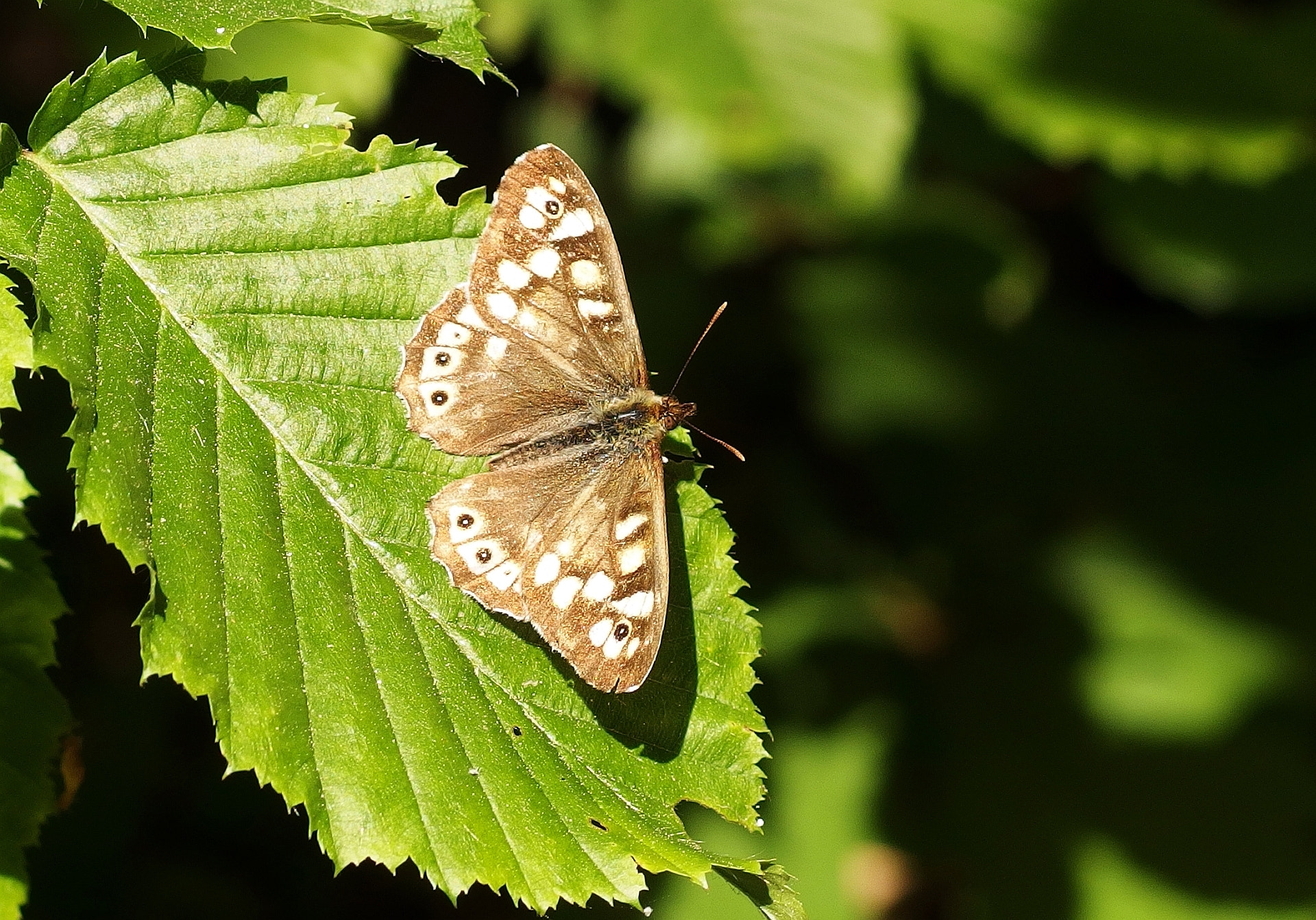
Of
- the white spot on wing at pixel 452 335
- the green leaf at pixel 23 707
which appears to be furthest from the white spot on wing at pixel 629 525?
the green leaf at pixel 23 707

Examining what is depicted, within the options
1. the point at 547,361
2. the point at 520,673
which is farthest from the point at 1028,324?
the point at 520,673

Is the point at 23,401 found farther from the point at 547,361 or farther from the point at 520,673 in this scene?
the point at 520,673

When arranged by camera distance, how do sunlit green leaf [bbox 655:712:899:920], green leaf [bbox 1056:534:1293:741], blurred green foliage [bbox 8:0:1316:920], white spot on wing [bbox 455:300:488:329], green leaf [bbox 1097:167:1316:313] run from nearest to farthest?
1. white spot on wing [bbox 455:300:488:329]
2. sunlit green leaf [bbox 655:712:899:920]
3. green leaf [bbox 1097:167:1316:313]
4. blurred green foliage [bbox 8:0:1316:920]
5. green leaf [bbox 1056:534:1293:741]

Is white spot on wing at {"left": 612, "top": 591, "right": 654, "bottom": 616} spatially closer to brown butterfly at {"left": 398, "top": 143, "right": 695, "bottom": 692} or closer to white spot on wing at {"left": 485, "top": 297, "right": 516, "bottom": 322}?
brown butterfly at {"left": 398, "top": 143, "right": 695, "bottom": 692}

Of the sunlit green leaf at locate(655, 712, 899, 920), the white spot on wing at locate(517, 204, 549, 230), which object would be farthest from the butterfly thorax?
the sunlit green leaf at locate(655, 712, 899, 920)

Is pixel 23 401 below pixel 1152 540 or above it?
above

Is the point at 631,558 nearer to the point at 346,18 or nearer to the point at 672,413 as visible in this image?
the point at 672,413

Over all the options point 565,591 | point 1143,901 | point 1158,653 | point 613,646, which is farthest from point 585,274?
point 1143,901
